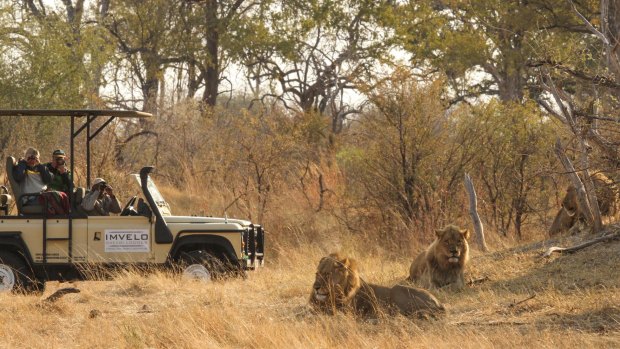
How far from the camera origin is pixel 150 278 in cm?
1265

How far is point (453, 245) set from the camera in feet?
38.7

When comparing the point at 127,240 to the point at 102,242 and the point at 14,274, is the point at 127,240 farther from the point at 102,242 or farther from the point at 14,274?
the point at 14,274

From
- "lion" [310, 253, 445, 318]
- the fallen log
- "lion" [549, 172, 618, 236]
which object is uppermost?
"lion" [549, 172, 618, 236]

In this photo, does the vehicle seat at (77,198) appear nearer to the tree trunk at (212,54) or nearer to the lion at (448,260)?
the lion at (448,260)

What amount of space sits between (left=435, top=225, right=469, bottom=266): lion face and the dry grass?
15.0 inches

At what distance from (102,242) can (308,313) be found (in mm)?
3250

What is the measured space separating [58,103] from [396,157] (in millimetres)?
13231

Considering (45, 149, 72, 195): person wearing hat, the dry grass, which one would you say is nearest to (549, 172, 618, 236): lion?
the dry grass

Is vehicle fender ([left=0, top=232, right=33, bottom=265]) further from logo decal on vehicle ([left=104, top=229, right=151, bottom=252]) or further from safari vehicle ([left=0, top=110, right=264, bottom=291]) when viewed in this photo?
logo decal on vehicle ([left=104, top=229, right=151, bottom=252])

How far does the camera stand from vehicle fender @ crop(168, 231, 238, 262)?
42.3 ft

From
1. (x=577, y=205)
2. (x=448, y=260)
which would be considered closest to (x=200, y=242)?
(x=448, y=260)

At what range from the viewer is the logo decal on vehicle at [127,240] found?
1261cm

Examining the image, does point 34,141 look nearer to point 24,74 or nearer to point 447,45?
point 24,74

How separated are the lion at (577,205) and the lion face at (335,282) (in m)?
4.97
